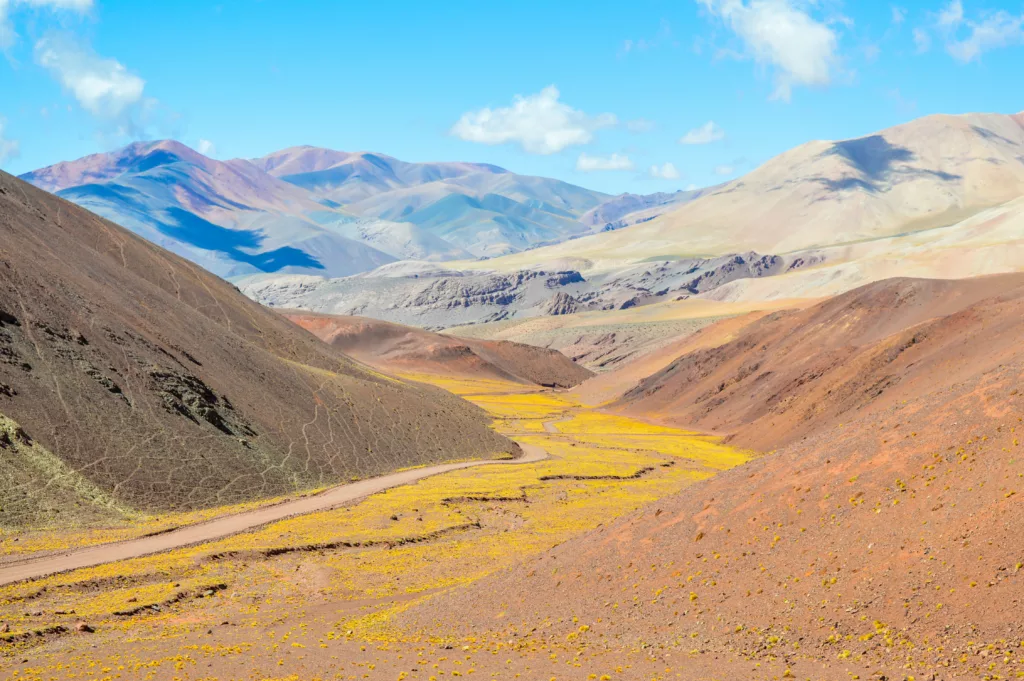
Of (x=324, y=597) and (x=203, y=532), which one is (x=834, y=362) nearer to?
(x=203, y=532)

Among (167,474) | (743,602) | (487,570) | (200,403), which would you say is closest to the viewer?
(743,602)

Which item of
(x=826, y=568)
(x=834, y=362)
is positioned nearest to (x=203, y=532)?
(x=826, y=568)

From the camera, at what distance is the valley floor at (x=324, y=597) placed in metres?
25.1

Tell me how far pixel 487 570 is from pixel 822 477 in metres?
15.0

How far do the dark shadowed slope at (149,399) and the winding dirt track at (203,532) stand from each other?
2321mm

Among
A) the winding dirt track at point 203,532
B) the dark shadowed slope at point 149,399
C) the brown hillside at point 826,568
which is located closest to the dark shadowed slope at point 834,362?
the dark shadowed slope at point 149,399

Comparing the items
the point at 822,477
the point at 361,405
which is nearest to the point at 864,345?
the point at 361,405

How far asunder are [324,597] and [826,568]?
17922 mm

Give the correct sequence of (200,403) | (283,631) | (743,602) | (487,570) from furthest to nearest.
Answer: (200,403) → (487,570) → (283,631) → (743,602)

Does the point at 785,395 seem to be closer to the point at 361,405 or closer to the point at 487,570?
the point at 361,405

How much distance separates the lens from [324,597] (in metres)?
35.2

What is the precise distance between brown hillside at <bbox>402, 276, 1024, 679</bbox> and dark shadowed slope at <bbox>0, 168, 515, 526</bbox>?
79.9ft

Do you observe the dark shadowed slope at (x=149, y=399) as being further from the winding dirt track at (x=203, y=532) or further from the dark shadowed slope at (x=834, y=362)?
the dark shadowed slope at (x=834, y=362)

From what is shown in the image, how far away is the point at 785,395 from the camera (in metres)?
99.2
